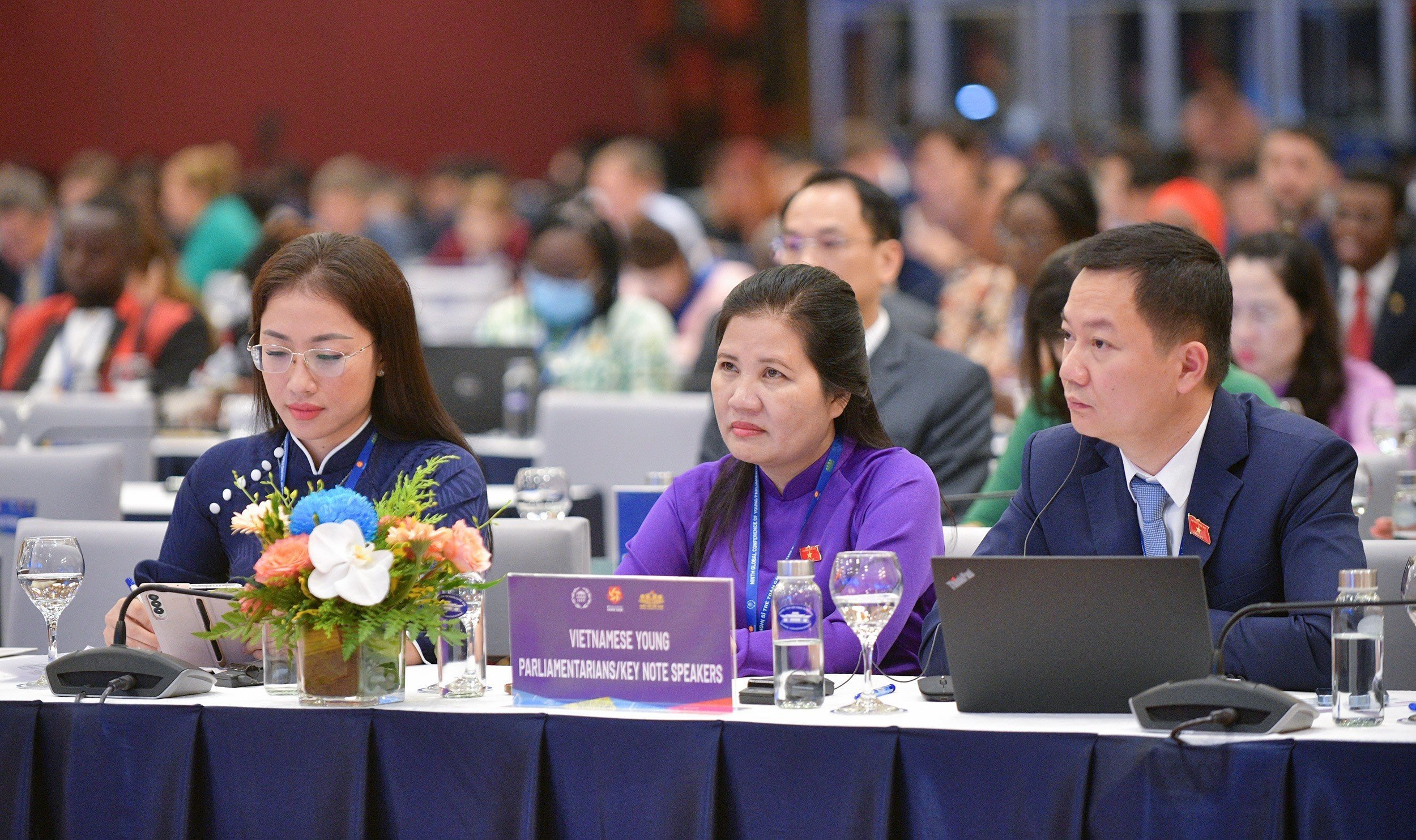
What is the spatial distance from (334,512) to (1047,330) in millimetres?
1773

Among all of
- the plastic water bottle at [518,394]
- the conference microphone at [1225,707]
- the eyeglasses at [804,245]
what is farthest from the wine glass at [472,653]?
the plastic water bottle at [518,394]

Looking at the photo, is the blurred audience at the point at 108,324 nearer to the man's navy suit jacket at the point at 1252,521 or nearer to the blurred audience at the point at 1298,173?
the man's navy suit jacket at the point at 1252,521

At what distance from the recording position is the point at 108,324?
19.9 feet

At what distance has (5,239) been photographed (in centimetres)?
888

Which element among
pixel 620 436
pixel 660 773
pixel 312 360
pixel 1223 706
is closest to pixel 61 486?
pixel 312 360

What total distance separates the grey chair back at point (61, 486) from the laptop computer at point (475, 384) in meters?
1.74

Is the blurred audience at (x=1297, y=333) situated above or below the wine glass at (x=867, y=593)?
above

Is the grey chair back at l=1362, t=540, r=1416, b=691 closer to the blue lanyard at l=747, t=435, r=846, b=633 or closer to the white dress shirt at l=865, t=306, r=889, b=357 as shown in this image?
the blue lanyard at l=747, t=435, r=846, b=633

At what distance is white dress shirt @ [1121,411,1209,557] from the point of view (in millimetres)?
2328

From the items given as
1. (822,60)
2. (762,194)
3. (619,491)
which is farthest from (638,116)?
(619,491)

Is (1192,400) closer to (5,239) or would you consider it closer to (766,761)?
(766,761)

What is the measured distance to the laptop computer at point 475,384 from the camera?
5.48m

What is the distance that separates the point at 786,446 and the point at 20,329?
15.6 ft

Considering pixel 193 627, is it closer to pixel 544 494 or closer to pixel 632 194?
pixel 544 494
